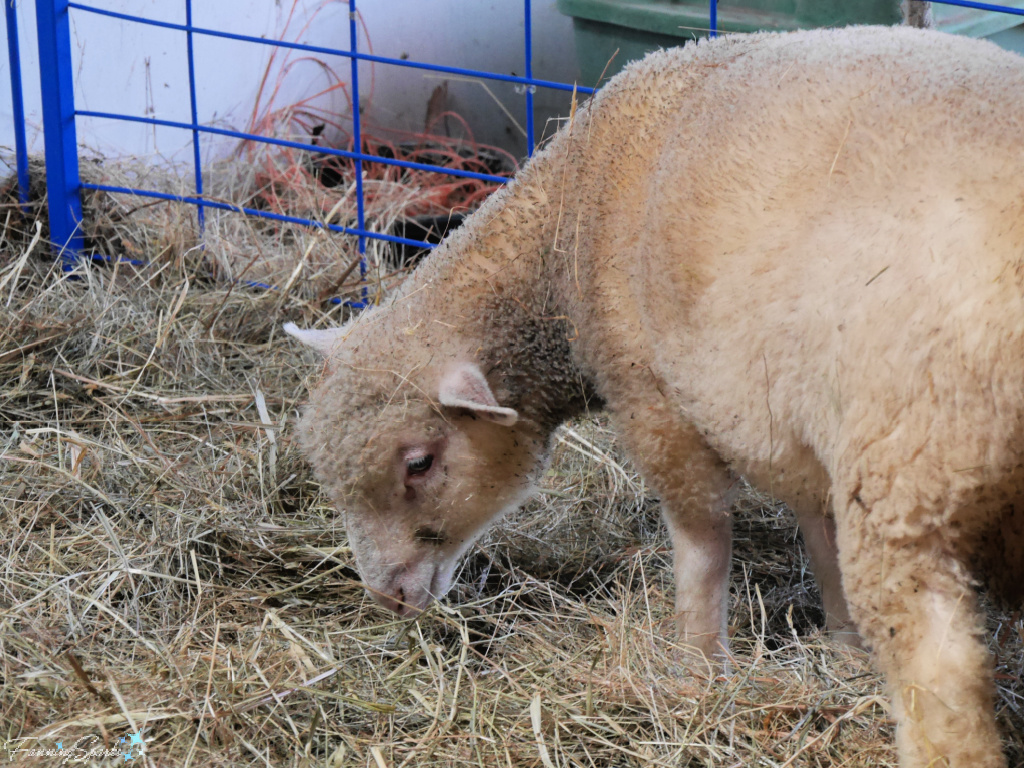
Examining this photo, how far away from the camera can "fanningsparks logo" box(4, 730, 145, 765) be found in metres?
2.26

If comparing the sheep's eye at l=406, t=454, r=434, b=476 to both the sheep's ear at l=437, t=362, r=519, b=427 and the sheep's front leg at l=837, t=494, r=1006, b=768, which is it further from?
the sheep's front leg at l=837, t=494, r=1006, b=768

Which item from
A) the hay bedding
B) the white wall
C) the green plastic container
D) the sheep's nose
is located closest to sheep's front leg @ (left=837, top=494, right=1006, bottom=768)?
the hay bedding

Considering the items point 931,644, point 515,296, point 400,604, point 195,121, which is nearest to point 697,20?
point 195,121

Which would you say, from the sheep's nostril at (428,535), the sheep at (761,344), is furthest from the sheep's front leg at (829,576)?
the sheep's nostril at (428,535)

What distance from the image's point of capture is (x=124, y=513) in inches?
129

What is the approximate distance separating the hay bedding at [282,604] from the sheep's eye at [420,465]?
364 millimetres

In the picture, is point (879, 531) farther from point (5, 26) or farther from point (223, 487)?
point (5, 26)

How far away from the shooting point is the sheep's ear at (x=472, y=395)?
2.65 metres

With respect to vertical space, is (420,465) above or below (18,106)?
below

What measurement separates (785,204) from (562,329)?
2.74ft

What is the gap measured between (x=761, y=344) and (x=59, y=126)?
3968 millimetres

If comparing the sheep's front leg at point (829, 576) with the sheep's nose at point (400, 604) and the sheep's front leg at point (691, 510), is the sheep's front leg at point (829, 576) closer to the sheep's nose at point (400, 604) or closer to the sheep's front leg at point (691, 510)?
the sheep's front leg at point (691, 510)

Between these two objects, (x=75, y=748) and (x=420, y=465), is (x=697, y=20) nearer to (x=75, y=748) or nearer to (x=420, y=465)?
(x=420, y=465)

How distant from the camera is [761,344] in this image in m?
2.08
